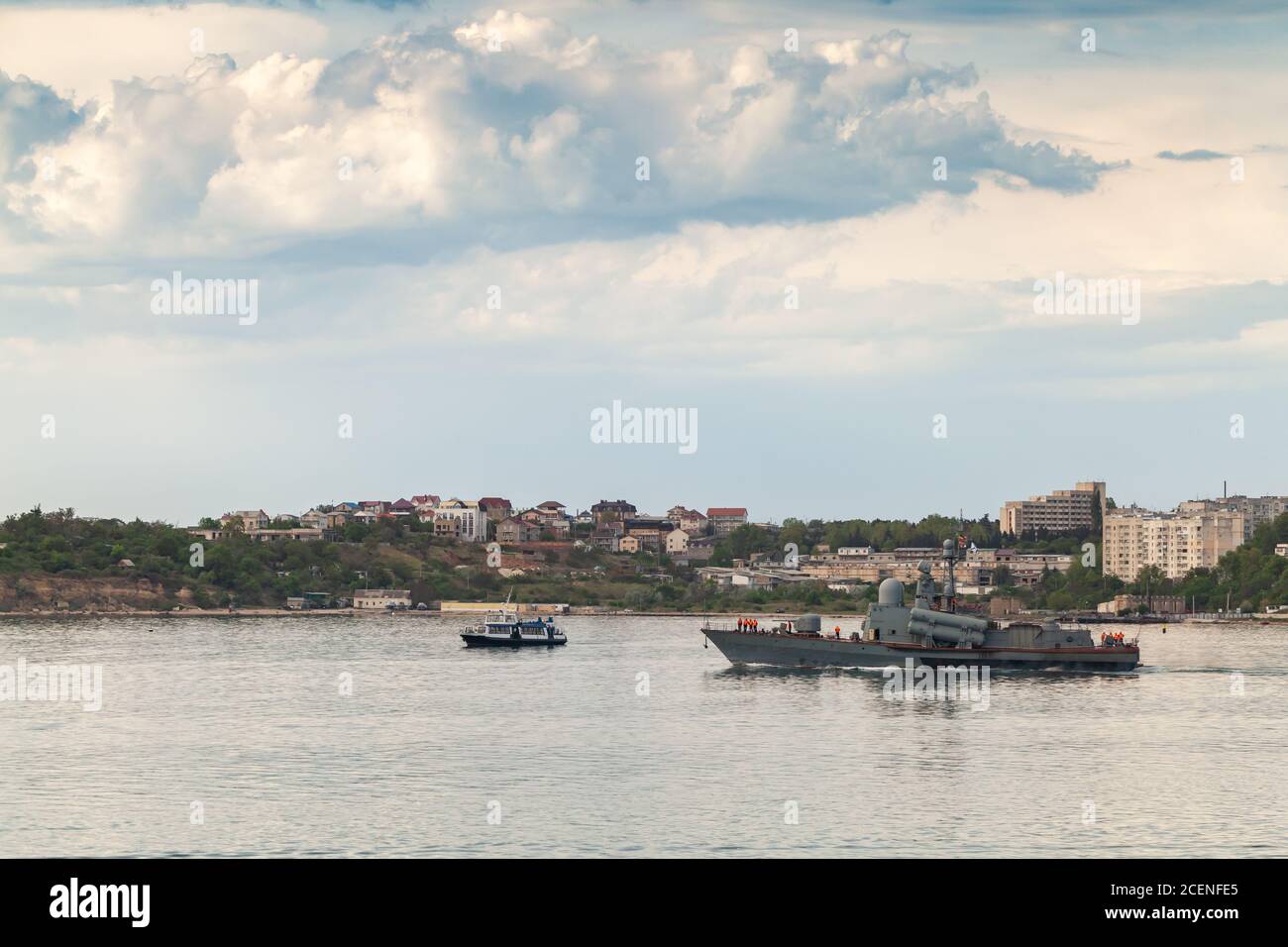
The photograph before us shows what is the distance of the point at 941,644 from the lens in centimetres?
9994

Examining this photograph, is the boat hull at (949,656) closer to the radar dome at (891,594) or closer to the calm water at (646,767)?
Result: the calm water at (646,767)

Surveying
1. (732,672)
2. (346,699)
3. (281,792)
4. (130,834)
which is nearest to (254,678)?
(346,699)

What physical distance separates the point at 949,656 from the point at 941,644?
1282 mm

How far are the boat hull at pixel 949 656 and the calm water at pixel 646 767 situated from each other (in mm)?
1581

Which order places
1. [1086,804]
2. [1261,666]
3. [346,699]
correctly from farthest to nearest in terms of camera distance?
[1261,666], [346,699], [1086,804]

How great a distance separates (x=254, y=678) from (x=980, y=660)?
156ft

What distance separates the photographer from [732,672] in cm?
10406

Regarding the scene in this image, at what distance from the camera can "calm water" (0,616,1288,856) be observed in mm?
41000

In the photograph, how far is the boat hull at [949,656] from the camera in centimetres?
9906
